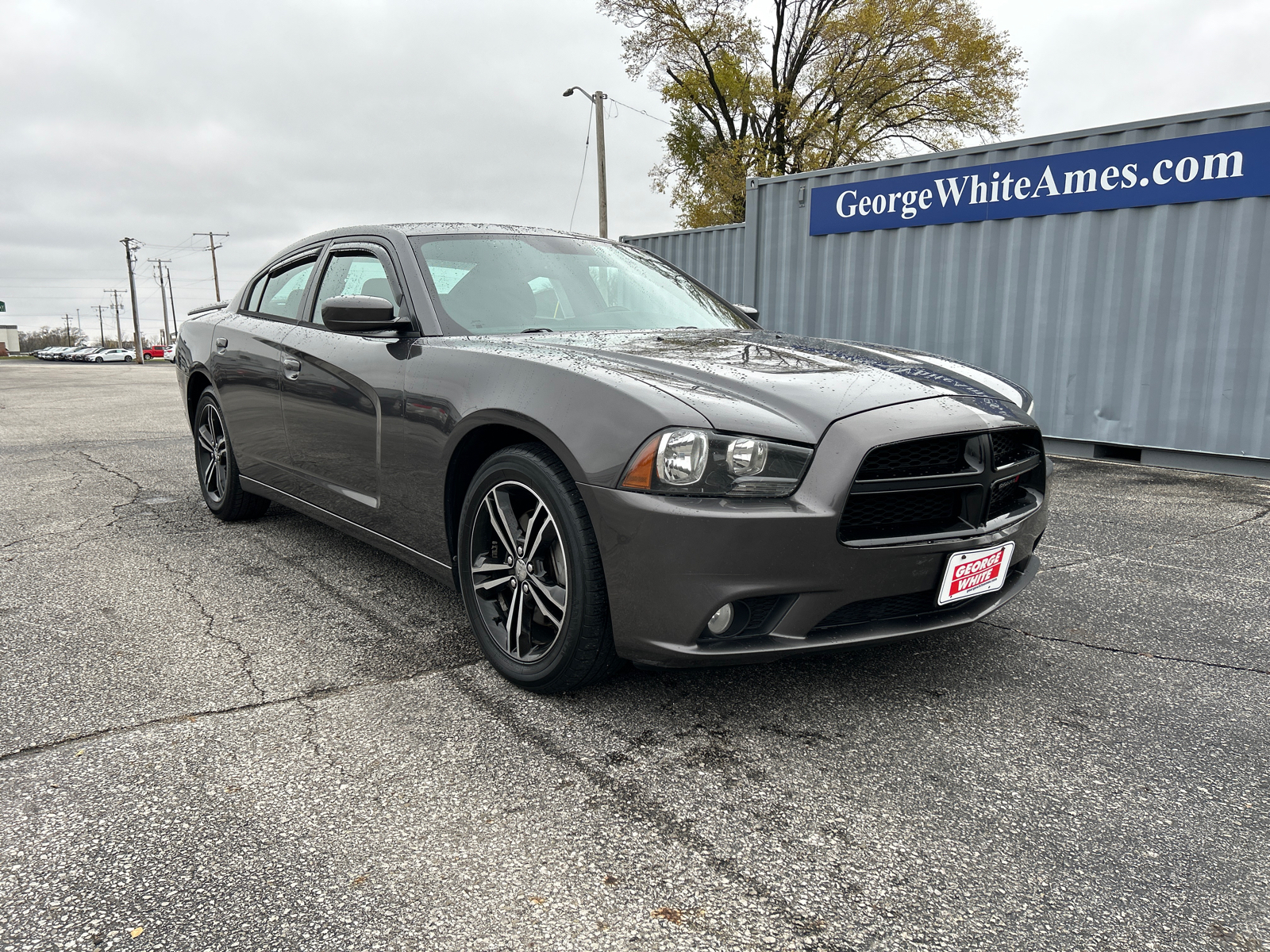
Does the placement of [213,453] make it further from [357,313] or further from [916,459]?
[916,459]

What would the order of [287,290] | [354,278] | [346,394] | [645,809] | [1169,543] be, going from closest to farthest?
[645,809]
[346,394]
[354,278]
[287,290]
[1169,543]

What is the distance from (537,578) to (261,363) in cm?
232

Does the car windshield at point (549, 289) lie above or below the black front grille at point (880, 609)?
above

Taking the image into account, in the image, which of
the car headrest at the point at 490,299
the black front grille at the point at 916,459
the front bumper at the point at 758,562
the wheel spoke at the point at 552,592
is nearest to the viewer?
the front bumper at the point at 758,562

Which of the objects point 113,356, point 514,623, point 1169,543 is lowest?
point 113,356

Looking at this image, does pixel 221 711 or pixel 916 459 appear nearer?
pixel 916 459

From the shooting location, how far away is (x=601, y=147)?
78.9ft

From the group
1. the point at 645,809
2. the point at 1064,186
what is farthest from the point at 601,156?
the point at 645,809

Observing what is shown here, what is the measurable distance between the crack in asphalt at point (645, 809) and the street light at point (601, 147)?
2232 cm

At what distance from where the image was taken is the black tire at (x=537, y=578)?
2.42 m

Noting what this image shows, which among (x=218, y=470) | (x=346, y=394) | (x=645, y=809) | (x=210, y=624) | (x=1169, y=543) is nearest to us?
(x=645, y=809)

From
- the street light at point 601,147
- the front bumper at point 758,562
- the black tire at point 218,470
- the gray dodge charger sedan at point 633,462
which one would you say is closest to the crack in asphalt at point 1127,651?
the gray dodge charger sedan at point 633,462

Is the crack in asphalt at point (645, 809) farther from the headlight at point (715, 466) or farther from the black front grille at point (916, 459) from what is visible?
the black front grille at point (916, 459)

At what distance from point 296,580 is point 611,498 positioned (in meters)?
2.15
